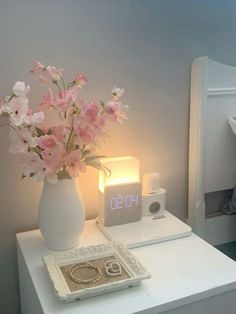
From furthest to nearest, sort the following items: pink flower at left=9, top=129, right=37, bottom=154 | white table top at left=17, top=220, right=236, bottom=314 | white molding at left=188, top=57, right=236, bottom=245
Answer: white molding at left=188, top=57, right=236, bottom=245 < pink flower at left=9, top=129, right=37, bottom=154 < white table top at left=17, top=220, right=236, bottom=314

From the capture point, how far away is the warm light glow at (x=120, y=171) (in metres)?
1.18

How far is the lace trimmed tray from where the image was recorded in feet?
2.75

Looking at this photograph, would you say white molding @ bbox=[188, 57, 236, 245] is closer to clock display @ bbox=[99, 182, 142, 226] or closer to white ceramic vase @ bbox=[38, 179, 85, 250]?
clock display @ bbox=[99, 182, 142, 226]

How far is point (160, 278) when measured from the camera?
92cm

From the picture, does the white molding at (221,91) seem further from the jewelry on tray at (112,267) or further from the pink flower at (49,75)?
the jewelry on tray at (112,267)

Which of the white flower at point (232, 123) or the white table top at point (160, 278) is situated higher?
the white flower at point (232, 123)

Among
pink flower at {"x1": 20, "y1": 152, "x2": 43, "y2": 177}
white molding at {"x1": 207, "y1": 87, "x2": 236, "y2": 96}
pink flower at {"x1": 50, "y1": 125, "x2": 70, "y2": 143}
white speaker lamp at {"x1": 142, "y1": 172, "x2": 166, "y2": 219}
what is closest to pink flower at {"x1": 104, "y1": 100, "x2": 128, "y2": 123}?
pink flower at {"x1": 50, "y1": 125, "x2": 70, "y2": 143}

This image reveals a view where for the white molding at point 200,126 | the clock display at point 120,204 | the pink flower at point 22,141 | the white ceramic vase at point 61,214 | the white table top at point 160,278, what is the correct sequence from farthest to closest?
the white molding at point 200,126 → the clock display at point 120,204 → the white ceramic vase at point 61,214 → the pink flower at point 22,141 → the white table top at point 160,278

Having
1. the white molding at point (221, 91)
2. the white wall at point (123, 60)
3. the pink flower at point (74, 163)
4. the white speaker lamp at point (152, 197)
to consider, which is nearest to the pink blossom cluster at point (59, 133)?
the pink flower at point (74, 163)

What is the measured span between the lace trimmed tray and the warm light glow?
22 cm

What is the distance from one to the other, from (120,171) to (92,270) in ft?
1.22

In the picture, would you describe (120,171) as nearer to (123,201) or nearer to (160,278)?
(123,201)

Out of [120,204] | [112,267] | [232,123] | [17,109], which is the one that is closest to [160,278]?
[112,267]

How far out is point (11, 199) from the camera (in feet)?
3.85
